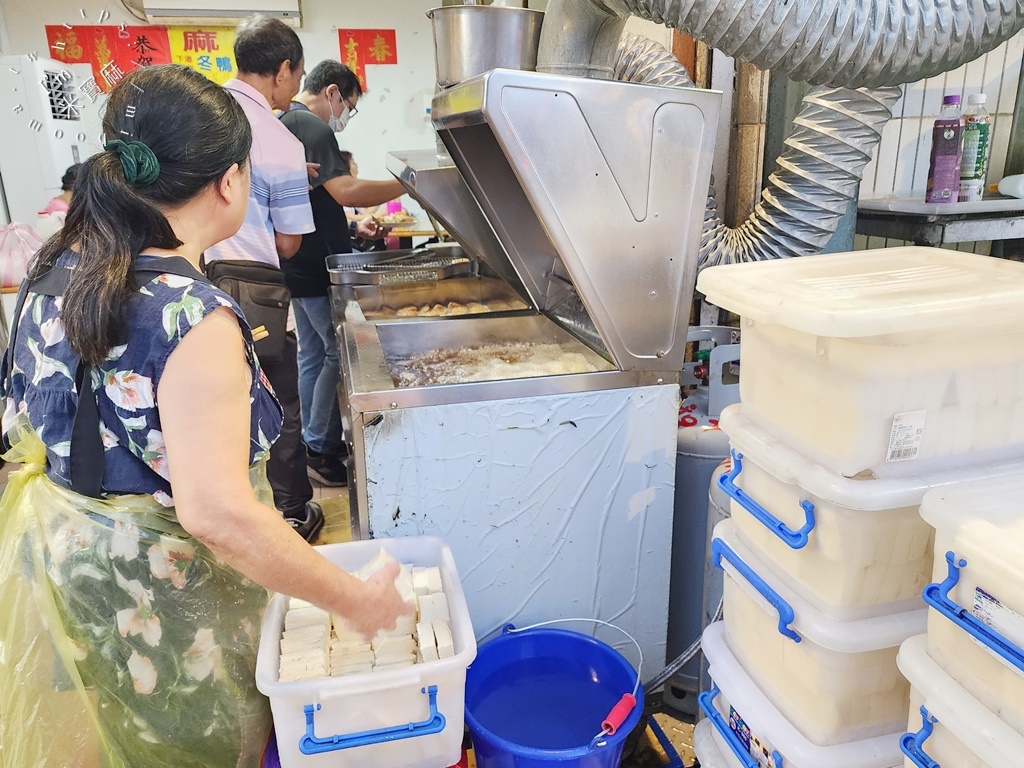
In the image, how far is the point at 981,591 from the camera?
868mm

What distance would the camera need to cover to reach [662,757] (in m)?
1.91

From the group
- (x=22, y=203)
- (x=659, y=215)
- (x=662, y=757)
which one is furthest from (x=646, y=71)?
(x=22, y=203)

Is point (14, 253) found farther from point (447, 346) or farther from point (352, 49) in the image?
point (352, 49)

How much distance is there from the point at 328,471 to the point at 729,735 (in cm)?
268

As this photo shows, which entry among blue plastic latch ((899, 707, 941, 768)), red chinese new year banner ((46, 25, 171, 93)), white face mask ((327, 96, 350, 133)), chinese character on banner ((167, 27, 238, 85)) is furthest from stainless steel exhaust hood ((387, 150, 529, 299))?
red chinese new year banner ((46, 25, 171, 93))

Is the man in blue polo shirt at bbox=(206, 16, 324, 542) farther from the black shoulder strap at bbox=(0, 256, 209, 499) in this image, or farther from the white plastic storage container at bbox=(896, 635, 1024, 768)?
the white plastic storage container at bbox=(896, 635, 1024, 768)

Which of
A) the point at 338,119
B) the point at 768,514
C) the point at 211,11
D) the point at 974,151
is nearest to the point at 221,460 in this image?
the point at 768,514

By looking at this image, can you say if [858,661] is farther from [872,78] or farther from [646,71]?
[646,71]

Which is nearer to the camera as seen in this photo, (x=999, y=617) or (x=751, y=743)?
(x=999, y=617)

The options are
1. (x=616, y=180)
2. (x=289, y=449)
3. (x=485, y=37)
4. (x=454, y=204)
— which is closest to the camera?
(x=616, y=180)

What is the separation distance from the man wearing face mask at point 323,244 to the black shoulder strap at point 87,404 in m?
2.01

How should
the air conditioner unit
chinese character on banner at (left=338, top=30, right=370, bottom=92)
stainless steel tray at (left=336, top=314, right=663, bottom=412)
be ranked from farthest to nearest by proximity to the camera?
chinese character on banner at (left=338, top=30, right=370, bottom=92) < the air conditioner unit < stainless steel tray at (left=336, top=314, right=663, bottom=412)

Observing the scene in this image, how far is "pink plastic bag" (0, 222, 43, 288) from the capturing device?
149 inches

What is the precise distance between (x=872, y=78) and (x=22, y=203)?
18.0 ft
